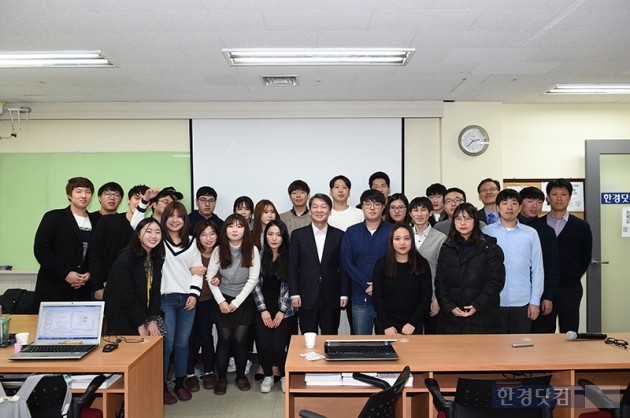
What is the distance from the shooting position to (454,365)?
8.08 ft

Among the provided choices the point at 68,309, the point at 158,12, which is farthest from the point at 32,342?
the point at 158,12

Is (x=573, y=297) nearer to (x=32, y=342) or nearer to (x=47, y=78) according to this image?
(x=32, y=342)

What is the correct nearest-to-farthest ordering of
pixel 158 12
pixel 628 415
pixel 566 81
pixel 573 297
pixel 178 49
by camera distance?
pixel 628 415, pixel 158 12, pixel 178 49, pixel 573 297, pixel 566 81

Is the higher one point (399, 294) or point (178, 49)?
point (178, 49)

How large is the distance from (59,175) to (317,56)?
146 inches

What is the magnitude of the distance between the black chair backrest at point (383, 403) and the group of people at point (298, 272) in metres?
1.35

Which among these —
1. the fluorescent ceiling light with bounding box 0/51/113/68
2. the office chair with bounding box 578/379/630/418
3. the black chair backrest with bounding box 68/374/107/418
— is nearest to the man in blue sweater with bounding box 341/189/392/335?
the office chair with bounding box 578/379/630/418

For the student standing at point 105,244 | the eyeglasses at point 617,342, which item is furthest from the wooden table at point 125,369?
the eyeglasses at point 617,342

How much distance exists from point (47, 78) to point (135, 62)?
1.14 metres

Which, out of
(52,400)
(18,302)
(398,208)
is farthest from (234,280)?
(18,302)

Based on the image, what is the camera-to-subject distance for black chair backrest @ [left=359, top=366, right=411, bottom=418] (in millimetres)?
1867

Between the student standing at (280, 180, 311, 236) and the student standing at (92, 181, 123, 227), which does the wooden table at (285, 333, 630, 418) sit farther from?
the student standing at (92, 181, 123, 227)

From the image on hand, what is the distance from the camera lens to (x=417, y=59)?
407 cm

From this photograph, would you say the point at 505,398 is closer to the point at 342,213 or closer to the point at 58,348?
the point at 58,348
